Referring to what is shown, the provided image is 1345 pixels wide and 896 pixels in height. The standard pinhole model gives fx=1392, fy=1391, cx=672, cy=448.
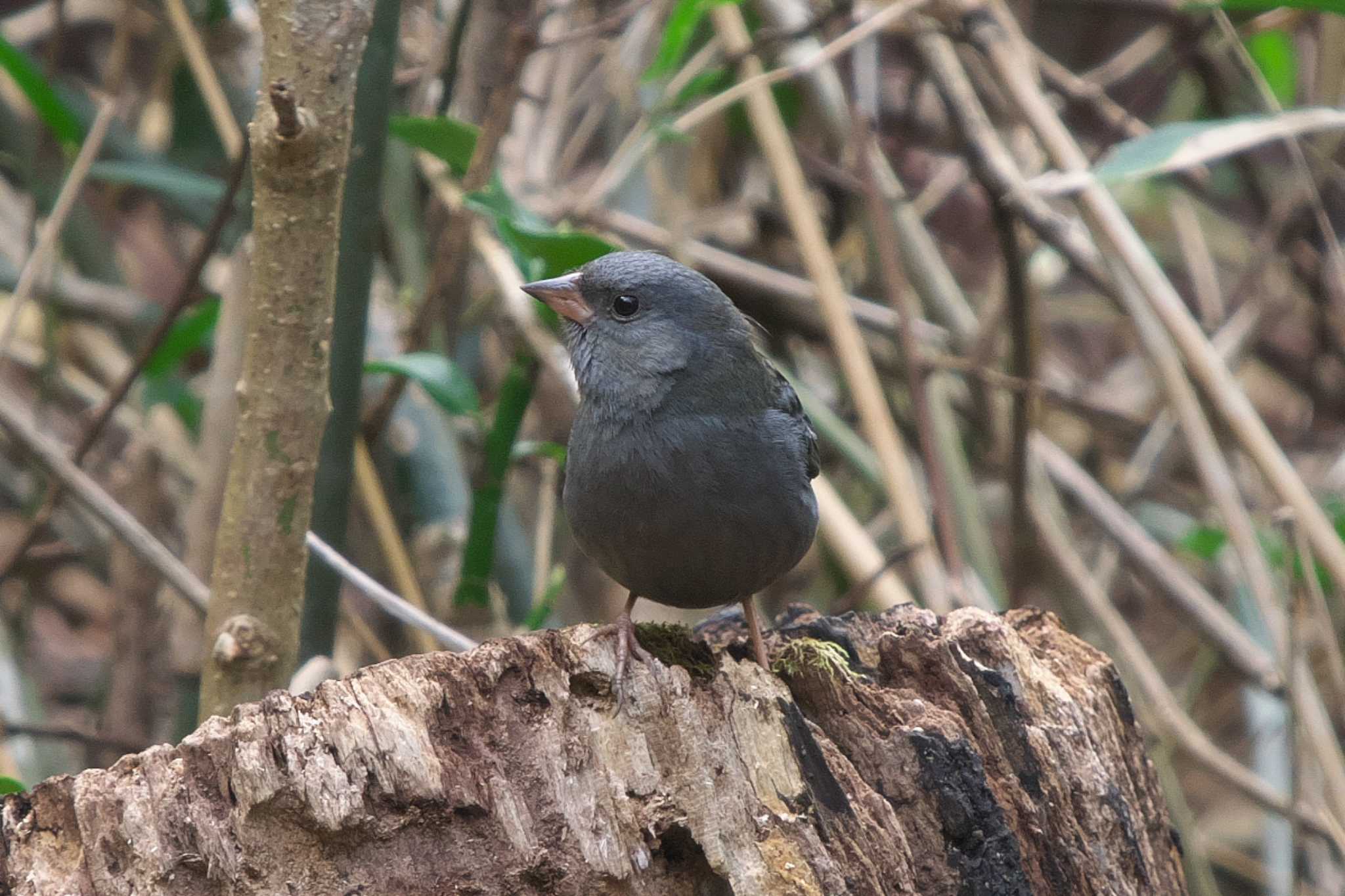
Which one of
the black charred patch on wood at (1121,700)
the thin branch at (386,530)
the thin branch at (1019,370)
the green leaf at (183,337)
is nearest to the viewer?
the black charred patch on wood at (1121,700)

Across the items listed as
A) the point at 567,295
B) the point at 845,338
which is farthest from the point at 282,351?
the point at 845,338

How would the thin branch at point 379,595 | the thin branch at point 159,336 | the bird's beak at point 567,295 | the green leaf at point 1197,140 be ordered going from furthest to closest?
the thin branch at point 159,336 → the bird's beak at point 567,295 → the green leaf at point 1197,140 → the thin branch at point 379,595

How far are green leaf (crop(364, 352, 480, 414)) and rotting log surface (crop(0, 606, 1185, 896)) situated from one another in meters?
1.08

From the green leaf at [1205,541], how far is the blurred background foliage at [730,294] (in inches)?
0.6

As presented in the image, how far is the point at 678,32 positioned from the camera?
3.89 m

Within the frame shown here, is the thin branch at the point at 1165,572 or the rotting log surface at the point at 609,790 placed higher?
the rotting log surface at the point at 609,790

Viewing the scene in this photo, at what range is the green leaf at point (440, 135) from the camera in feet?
11.9

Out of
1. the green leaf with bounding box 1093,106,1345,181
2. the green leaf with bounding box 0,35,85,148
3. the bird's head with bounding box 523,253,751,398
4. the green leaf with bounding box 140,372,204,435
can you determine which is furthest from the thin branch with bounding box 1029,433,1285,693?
the green leaf with bounding box 0,35,85,148

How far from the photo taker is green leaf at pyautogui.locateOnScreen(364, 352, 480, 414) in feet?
10.8

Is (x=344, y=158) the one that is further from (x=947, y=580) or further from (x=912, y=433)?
(x=912, y=433)

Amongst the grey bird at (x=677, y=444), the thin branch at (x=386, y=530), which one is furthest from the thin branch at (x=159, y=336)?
the grey bird at (x=677, y=444)

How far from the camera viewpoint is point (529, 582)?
14.8 ft

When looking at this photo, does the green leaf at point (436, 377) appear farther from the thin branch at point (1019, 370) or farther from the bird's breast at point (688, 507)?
the thin branch at point (1019, 370)

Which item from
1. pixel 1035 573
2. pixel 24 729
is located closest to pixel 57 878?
pixel 24 729
